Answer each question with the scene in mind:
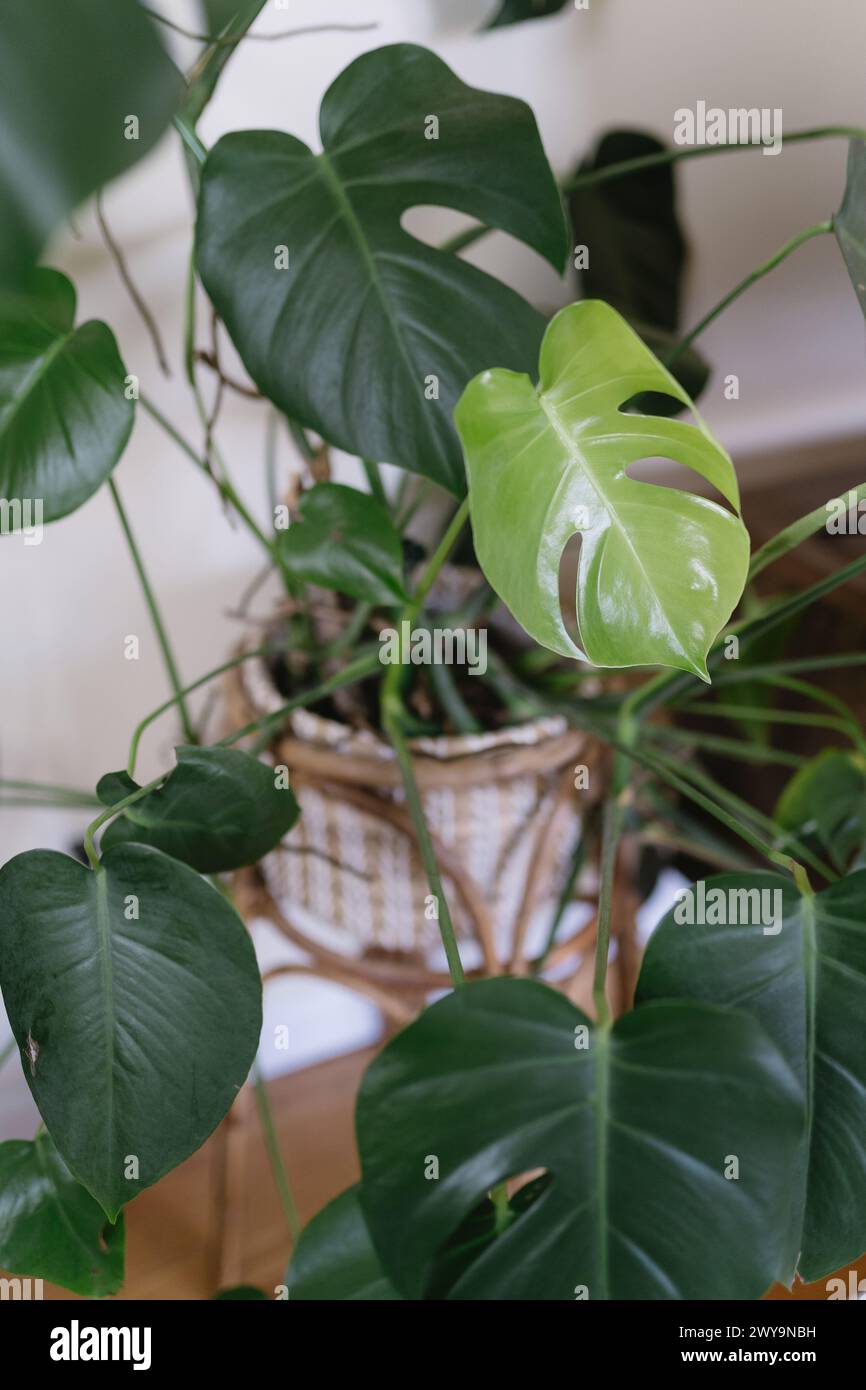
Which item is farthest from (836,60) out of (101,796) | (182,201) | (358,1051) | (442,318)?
(358,1051)

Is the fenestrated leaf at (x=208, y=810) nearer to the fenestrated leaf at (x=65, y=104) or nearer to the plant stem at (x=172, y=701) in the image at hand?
the plant stem at (x=172, y=701)

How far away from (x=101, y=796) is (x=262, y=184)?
0.37m

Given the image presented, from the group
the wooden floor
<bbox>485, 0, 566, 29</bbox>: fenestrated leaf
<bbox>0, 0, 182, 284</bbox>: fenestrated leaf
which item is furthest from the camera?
the wooden floor

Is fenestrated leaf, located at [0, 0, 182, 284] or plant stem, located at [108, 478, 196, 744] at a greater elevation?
fenestrated leaf, located at [0, 0, 182, 284]

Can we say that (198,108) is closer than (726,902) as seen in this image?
No

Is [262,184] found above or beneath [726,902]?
above

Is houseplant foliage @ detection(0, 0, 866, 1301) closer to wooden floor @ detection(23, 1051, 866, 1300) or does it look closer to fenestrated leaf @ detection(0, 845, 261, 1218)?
fenestrated leaf @ detection(0, 845, 261, 1218)

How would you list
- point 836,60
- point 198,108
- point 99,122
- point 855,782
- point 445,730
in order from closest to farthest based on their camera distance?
point 99,122 < point 198,108 < point 855,782 < point 445,730 < point 836,60

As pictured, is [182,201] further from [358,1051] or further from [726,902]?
[358,1051]

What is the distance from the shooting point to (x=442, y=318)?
642 millimetres

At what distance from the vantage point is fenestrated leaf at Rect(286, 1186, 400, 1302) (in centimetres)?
65

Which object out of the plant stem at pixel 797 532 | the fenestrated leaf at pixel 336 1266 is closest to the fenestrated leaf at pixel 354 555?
the plant stem at pixel 797 532

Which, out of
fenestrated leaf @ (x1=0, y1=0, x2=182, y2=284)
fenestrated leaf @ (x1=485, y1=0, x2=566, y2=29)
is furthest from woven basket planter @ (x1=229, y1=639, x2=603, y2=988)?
fenestrated leaf @ (x1=485, y1=0, x2=566, y2=29)

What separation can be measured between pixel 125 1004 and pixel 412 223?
0.95 meters
